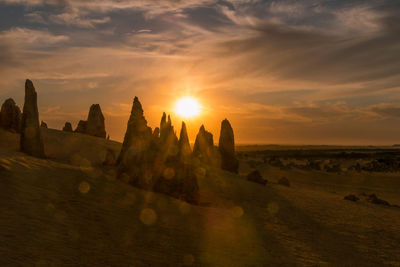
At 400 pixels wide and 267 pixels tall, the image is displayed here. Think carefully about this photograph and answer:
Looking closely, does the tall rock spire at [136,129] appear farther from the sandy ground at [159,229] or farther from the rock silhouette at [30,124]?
the sandy ground at [159,229]

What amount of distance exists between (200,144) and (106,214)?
2175 cm

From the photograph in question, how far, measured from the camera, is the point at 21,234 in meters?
7.57

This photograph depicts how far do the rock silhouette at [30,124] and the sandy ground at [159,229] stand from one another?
8.04 m

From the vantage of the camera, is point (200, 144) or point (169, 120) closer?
point (169, 120)

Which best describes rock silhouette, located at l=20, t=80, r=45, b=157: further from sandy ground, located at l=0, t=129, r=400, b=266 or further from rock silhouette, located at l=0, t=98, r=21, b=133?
rock silhouette, located at l=0, t=98, r=21, b=133

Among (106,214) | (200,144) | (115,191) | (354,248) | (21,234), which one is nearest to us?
(21,234)

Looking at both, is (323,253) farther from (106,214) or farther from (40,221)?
(40,221)

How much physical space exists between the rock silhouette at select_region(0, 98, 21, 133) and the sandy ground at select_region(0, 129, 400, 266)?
19721mm

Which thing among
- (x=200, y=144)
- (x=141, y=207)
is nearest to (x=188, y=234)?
(x=141, y=207)

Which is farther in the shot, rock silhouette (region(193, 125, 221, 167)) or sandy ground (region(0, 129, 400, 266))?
rock silhouette (region(193, 125, 221, 167))

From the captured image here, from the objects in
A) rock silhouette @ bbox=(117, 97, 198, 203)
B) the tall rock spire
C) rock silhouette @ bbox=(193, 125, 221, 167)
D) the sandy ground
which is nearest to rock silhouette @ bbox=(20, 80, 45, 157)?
the tall rock spire

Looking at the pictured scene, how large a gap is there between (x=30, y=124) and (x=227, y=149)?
1819 centimetres

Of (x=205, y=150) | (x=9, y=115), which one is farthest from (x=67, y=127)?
(x=205, y=150)

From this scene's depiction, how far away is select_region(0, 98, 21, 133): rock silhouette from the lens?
30.2m
